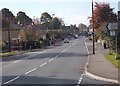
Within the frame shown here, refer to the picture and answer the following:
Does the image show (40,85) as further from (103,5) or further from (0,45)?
(103,5)

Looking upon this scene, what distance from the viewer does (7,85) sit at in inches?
770

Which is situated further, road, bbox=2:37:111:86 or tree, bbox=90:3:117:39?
tree, bbox=90:3:117:39

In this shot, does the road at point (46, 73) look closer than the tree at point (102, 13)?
Yes

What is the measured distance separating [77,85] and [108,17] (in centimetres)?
5898

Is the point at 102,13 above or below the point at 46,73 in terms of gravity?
above

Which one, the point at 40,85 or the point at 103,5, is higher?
the point at 103,5

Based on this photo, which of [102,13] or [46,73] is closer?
[46,73]

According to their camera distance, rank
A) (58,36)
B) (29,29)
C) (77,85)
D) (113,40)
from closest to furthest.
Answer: (77,85) < (113,40) < (29,29) < (58,36)

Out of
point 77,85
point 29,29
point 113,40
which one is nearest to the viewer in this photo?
point 77,85

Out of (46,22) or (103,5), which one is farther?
(46,22)

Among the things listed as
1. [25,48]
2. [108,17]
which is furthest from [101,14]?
[25,48]

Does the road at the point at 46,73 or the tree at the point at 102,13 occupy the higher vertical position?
the tree at the point at 102,13

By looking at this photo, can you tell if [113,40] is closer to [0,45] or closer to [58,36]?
[0,45]

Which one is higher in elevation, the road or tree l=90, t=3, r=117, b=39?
tree l=90, t=3, r=117, b=39
